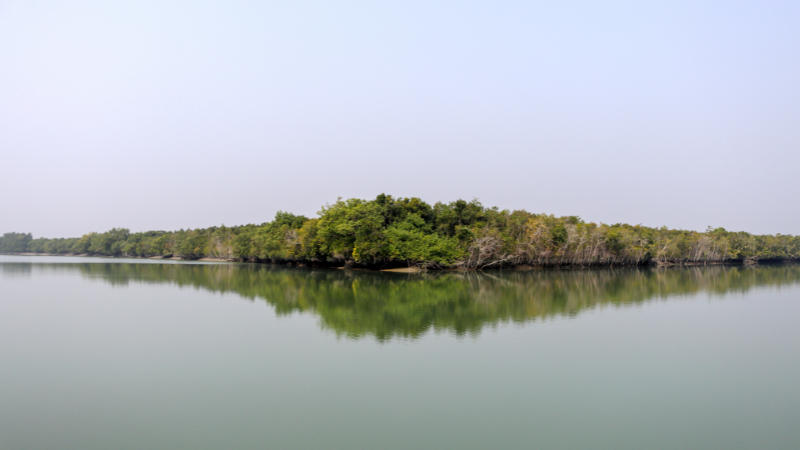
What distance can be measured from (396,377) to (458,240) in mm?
35798

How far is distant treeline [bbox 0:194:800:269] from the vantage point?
145ft

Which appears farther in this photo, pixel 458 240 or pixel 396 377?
pixel 458 240

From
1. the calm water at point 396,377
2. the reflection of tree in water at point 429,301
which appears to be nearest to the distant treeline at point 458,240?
the reflection of tree in water at point 429,301

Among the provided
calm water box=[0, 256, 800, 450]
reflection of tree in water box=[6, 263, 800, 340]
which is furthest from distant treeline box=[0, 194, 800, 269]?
calm water box=[0, 256, 800, 450]

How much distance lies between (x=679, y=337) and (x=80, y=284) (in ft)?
115

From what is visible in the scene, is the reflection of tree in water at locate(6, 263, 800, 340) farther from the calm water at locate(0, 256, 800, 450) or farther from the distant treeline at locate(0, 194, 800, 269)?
the distant treeline at locate(0, 194, 800, 269)

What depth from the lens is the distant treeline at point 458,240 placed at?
145ft

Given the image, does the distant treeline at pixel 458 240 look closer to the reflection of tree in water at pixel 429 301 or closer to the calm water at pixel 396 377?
the reflection of tree in water at pixel 429 301

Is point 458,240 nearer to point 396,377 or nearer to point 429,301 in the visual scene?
point 429,301

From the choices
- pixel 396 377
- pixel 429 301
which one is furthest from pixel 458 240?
pixel 396 377

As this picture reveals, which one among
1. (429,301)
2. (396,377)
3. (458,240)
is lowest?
(396,377)

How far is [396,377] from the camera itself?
1030 centimetres

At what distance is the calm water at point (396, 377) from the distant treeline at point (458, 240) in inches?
920

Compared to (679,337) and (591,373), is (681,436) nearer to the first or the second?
(591,373)
